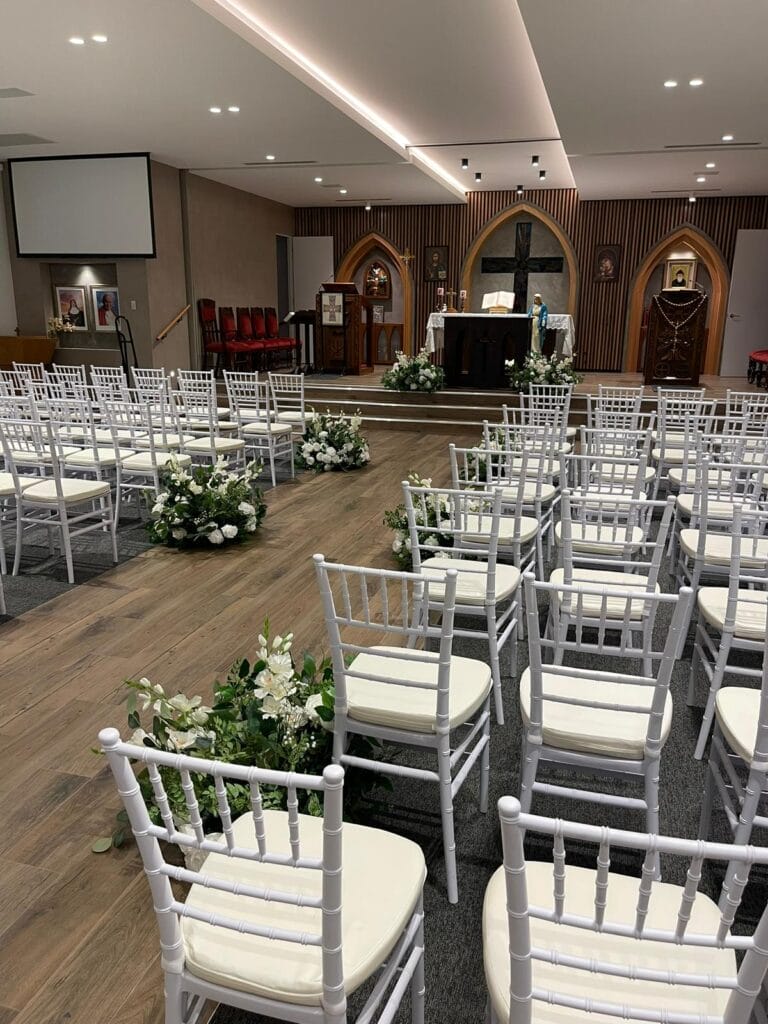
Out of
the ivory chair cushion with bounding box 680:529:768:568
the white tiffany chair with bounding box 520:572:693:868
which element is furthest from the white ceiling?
the white tiffany chair with bounding box 520:572:693:868

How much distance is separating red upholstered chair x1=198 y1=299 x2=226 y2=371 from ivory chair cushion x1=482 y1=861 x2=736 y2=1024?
464 inches

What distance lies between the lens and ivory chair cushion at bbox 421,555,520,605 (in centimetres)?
304

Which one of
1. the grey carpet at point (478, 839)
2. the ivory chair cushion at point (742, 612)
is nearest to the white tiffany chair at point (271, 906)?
the grey carpet at point (478, 839)

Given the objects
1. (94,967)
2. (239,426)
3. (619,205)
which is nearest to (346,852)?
(94,967)

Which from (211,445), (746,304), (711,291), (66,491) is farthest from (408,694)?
(711,291)

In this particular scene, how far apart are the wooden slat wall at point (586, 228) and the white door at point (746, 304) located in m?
0.41

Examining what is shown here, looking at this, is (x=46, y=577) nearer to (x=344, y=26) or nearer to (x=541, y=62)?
(x=344, y=26)

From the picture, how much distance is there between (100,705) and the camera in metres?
3.04

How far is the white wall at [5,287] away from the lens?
1168cm

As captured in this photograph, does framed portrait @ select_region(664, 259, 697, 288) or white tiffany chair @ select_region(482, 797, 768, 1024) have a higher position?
framed portrait @ select_region(664, 259, 697, 288)

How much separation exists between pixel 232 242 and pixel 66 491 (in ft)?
32.4

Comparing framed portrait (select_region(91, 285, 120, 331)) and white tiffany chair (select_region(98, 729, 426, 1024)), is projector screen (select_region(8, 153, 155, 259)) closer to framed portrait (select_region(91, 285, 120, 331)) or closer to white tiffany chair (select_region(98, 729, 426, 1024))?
framed portrait (select_region(91, 285, 120, 331))

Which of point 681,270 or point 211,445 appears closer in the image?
point 211,445

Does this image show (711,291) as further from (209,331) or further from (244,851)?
(244,851)
